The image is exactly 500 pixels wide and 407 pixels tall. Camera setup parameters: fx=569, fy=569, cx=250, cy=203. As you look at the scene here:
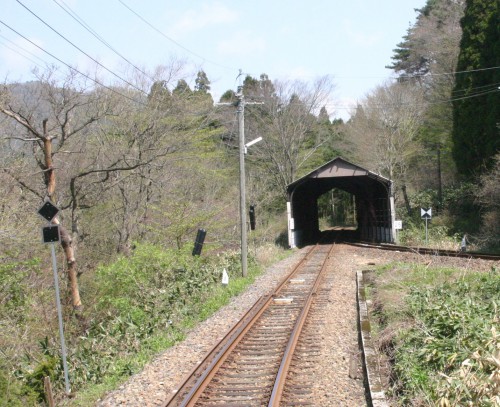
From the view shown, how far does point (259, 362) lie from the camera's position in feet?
29.3

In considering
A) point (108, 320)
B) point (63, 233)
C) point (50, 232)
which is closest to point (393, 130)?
point (63, 233)

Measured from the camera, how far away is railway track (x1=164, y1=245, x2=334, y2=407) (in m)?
7.28

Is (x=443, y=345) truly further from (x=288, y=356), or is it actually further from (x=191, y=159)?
(x=191, y=159)

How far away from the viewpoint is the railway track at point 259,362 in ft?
23.9

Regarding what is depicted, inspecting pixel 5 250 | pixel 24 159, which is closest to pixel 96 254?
pixel 24 159

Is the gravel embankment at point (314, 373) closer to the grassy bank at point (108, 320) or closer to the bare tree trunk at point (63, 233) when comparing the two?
the grassy bank at point (108, 320)

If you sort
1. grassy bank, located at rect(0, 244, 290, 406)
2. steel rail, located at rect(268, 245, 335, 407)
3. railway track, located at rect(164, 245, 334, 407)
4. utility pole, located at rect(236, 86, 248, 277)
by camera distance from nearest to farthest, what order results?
steel rail, located at rect(268, 245, 335, 407) → railway track, located at rect(164, 245, 334, 407) → grassy bank, located at rect(0, 244, 290, 406) → utility pole, located at rect(236, 86, 248, 277)

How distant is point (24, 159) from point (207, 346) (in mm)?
10050

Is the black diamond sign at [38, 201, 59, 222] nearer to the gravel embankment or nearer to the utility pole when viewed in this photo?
the gravel embankment

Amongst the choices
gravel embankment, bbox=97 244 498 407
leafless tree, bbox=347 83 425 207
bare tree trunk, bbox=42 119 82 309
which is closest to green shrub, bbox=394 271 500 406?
gravel embankment, bbox=97 244 498 407

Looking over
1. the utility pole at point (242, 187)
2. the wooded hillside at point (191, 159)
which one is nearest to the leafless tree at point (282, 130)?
the wooded hillside at point (191, 159)

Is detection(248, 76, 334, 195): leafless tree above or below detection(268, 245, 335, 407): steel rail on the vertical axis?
above

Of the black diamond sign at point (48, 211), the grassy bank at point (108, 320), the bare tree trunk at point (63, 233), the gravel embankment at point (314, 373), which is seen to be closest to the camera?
the gravel embankment at point (314, 373)

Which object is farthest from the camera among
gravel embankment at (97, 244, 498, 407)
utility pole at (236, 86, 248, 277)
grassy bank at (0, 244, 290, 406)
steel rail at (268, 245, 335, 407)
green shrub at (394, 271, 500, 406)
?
utility pole at (236, 86, 248, 277)
